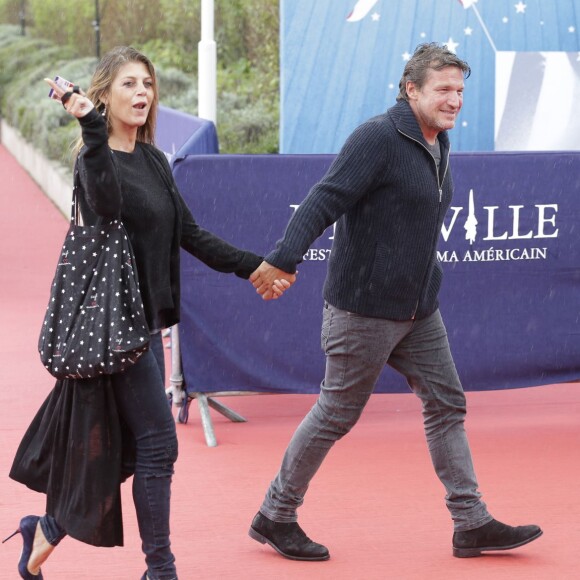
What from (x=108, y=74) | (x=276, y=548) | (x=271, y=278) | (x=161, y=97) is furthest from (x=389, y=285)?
(x=161, y=97)

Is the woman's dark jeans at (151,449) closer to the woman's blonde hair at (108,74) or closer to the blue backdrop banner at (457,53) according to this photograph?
the woman's blonde hair at (108,74)

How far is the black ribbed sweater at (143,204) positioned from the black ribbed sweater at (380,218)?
474mm

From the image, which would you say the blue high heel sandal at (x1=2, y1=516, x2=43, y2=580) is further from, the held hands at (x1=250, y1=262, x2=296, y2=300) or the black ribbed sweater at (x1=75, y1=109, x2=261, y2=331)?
the held hands at (x1=250, y1=262, x2=296, y2=300)

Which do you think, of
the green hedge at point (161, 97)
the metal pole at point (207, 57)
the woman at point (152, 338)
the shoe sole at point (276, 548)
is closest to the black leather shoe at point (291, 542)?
the shoe sole at point (276, 548)

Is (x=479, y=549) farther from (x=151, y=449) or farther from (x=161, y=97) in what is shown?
(x=161, y=97)

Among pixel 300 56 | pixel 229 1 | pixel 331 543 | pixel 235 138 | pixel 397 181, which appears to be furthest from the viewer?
pixel 229 1

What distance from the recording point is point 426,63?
→ 15.5ft

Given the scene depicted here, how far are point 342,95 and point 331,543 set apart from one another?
22.1 feet

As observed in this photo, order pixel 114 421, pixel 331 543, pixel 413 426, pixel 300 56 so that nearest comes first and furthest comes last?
pixel 114 421 → pixel 331 543 → pixel 413 426 → pixel 300 56

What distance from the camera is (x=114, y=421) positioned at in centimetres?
424

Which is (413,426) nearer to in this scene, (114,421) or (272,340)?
(272,340)

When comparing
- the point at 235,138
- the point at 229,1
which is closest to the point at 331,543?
the point at 235,138

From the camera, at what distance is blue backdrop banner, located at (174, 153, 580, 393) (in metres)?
6.75

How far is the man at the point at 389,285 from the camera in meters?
4.66
